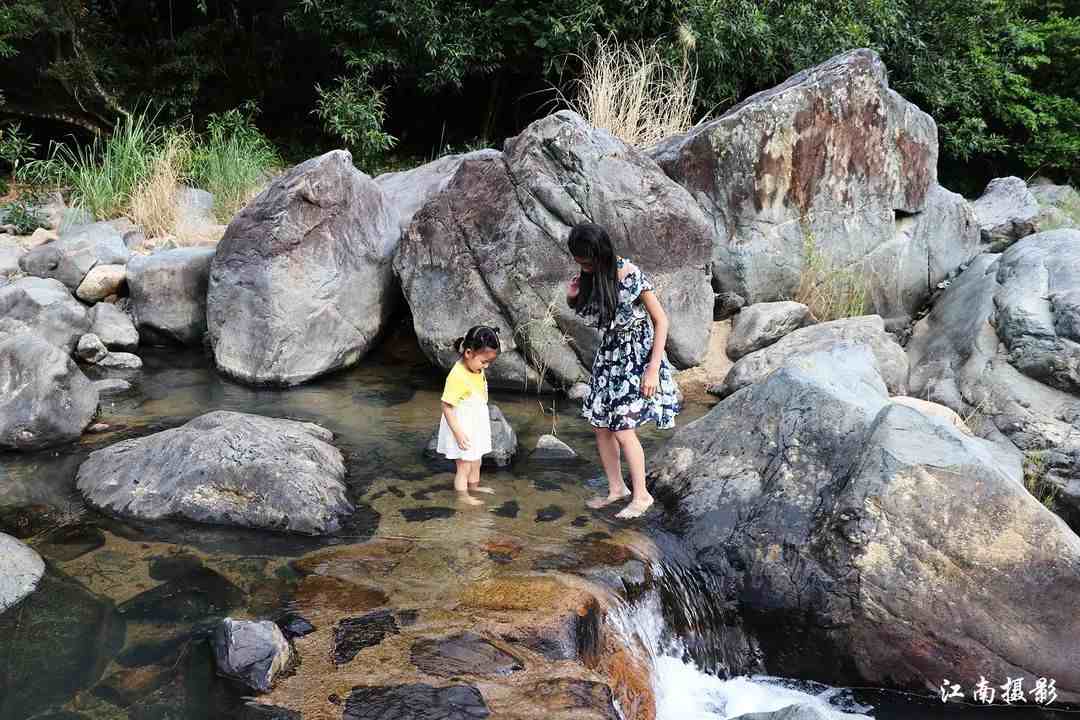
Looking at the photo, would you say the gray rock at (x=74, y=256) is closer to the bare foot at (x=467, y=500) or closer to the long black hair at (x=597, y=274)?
the bare foot at (x=467, y=500)

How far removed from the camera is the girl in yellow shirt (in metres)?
5.49

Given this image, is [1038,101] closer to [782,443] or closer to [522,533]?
[782,443]

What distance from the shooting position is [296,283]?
7.75 metres

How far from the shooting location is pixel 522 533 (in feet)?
16.5

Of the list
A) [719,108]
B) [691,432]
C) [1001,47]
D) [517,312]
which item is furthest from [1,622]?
[1001,47]

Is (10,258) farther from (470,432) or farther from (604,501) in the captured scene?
A: (604,501)

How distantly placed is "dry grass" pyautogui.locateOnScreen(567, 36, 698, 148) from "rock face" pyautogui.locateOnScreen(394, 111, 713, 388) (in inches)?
78.1

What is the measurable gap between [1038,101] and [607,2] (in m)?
7.43

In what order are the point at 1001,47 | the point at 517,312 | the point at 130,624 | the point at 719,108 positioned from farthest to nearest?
the point at 1001,47
the point at 719,108
the point at 517,312
the point at 130,624

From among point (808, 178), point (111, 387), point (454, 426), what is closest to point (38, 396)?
point (111, 387)

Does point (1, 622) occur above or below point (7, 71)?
below

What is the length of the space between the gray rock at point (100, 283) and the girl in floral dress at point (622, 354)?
18.4ft

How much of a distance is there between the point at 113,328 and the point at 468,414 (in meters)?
4.47

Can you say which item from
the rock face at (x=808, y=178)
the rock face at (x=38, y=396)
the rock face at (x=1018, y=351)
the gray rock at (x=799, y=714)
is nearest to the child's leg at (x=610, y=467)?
the gray rock at (x=799, y=714)
